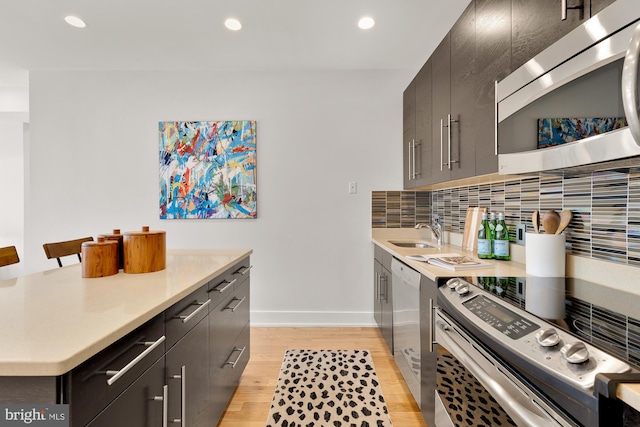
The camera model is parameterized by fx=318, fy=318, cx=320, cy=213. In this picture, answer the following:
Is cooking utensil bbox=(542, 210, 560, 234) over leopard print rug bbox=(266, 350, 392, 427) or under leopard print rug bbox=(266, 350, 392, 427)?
over

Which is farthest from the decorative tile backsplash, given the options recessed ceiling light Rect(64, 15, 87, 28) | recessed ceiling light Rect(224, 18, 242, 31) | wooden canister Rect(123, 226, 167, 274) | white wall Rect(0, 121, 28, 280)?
white wall Rect(0, 121, 28, 280)

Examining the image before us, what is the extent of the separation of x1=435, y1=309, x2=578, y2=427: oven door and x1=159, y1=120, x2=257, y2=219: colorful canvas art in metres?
2.29

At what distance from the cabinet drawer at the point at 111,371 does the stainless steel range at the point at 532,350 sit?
3.21ft

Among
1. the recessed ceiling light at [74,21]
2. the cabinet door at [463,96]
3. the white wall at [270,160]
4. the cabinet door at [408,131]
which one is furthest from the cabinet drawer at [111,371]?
the recessed ceiling light at [74,21]

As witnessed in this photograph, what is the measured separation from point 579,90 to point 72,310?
1.62m

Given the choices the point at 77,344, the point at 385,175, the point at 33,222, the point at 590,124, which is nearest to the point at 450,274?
the point at 590,124

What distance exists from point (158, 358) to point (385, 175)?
8.54 ft

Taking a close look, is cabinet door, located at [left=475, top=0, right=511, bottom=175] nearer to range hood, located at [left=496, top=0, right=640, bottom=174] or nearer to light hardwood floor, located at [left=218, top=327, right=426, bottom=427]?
range hood, located at [left=496, top=0, right=640, bottom=174]

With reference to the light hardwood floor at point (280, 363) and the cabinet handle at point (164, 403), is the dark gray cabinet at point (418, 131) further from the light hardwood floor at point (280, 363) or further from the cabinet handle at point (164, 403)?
the cabinet handle at point (164, 403)

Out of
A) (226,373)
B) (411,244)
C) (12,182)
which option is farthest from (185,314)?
(12,182)

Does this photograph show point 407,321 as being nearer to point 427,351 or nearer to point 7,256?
point 427,351

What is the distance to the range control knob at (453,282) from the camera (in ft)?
4.19

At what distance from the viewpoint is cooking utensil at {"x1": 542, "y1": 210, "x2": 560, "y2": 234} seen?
1.40 m

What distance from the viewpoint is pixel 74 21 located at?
2416 millimetres
